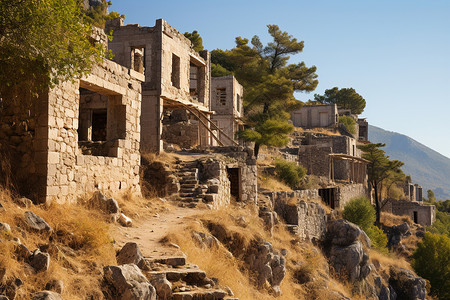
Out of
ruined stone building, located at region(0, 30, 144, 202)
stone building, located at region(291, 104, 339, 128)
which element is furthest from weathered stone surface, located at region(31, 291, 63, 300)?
stone building, located at region(291, 104, 339, 128)

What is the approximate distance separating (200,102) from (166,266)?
1524 cm

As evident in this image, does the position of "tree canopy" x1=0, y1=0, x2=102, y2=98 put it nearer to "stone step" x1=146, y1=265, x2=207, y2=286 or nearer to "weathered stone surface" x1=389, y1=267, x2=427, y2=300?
"stone step" x1=146, y1=265, x2=207, y2=286

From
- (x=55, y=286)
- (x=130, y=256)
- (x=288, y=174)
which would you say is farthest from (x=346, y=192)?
(x=55, y=286)

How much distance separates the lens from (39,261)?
19.4 ft

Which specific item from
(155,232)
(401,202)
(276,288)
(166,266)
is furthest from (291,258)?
(401,202)

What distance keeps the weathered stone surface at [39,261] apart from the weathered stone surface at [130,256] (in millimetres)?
1352

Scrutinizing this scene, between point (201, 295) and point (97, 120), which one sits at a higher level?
point (97, 120)

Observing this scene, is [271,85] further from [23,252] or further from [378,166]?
[23,252]

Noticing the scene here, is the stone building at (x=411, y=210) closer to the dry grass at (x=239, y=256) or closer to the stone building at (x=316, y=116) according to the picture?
the stone building at (x=316, y=116)

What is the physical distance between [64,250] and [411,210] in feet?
128

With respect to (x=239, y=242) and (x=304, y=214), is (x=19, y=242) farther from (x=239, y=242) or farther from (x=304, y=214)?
(x=304, y=214)

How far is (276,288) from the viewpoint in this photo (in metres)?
11.4

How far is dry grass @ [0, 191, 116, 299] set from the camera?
18.5 ft

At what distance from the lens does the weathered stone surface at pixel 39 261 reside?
586 centimetres
